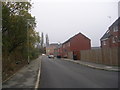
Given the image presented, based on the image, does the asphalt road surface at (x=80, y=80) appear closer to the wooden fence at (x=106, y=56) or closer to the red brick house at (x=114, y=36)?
the wooden fence at (x=106, y=56)

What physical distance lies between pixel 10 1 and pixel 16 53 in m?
10.4

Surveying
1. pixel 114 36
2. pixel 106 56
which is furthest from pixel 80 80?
pixel 114 36

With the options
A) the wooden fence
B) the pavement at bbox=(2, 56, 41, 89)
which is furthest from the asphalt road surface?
the wooden fence

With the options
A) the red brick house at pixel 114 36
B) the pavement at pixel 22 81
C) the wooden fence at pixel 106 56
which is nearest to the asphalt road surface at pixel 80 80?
the pavement at pixel 22 81

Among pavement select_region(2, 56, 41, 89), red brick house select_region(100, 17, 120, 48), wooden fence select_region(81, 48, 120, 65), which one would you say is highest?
red brick house select_region(100, 17, 120, 48)

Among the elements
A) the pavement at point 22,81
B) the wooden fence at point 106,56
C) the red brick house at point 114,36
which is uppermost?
the red brick house at point 114,36

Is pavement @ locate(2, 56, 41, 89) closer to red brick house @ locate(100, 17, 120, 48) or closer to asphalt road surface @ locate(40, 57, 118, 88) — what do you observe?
asphalt road surface @ locate(40, 57, 118, 88)

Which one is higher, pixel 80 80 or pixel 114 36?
pixel 114 36

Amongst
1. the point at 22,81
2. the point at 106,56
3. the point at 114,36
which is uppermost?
the point at 114,36

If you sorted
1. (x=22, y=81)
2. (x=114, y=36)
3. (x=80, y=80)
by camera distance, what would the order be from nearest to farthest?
(x=80, y=80)
(x=22, y=81)
(x=114, y=36)

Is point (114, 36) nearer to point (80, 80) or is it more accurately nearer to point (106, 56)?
point (106, 56)

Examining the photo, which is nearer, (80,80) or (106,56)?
(80,80)

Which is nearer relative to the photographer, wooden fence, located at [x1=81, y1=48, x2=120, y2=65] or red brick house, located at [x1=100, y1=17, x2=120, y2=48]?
wooden fence, located at [x1=81, y1=48, x2=120, y2=65]

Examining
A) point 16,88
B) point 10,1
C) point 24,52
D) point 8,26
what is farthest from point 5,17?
point 24,52
